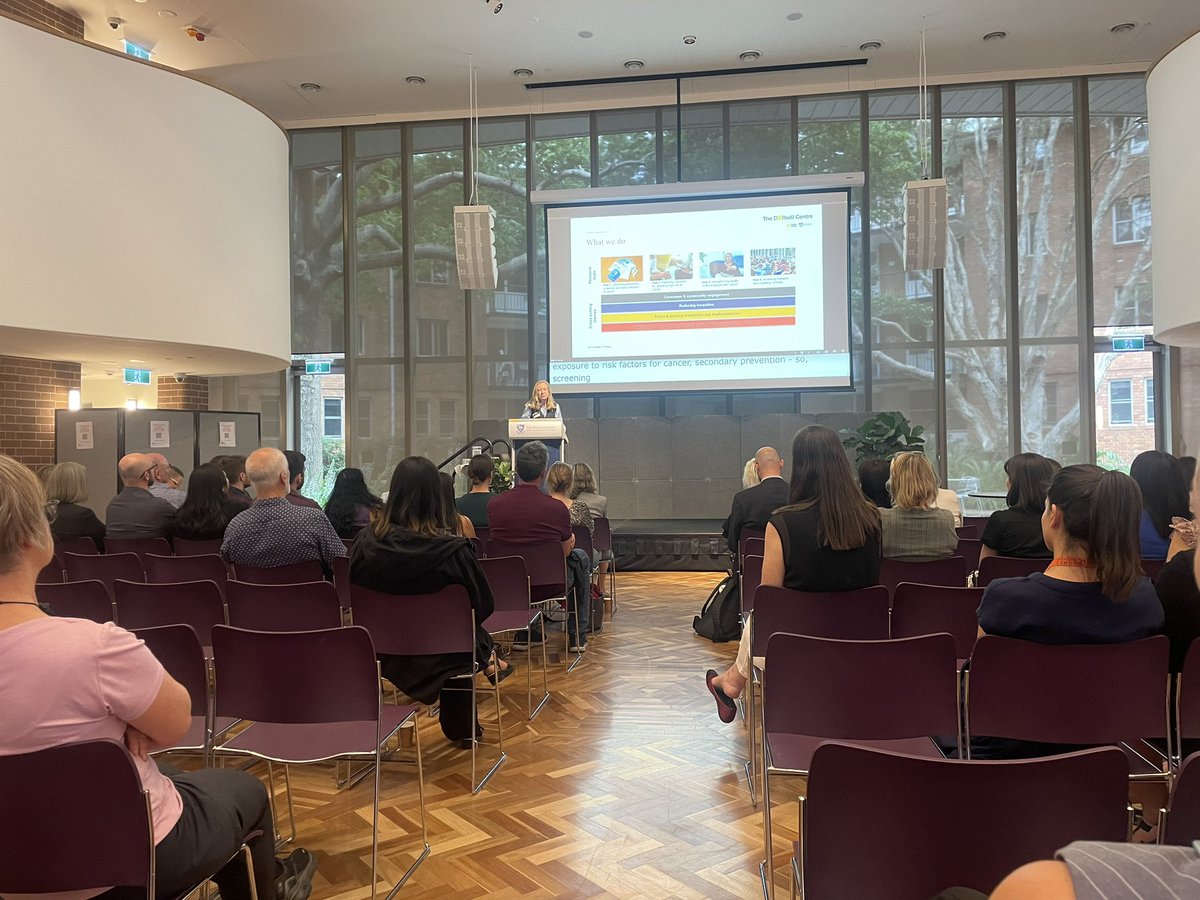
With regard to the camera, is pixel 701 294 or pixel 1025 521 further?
pixel 701 294

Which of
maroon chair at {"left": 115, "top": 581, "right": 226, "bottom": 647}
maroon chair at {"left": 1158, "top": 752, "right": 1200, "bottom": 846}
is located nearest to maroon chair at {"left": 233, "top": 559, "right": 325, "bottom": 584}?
maroon chair at {"left": 115, "top": 581, "right": 226, "bottom": 647}

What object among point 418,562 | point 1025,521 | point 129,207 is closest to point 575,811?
point 418,562

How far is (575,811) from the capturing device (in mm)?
2975

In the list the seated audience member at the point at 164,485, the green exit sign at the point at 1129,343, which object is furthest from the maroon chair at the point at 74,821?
the green exit sign at the point at 1129,343

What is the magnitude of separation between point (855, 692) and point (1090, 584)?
68cm

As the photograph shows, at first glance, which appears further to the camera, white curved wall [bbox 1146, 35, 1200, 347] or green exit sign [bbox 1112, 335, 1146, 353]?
green exit sign [bbox 1112, 335, 1146, 353]

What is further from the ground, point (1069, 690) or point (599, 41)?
point (599, 41)

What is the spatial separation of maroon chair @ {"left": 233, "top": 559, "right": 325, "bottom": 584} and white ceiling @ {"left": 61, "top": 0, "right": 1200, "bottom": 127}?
6.46 m

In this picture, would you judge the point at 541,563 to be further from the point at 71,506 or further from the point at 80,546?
the point at 71,506

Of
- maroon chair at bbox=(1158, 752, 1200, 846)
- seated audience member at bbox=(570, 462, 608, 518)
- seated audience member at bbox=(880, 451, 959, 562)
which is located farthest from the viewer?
seated audience member at bbox=(570, 462, 608, 518)

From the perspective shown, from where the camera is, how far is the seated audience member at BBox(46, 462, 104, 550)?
498cm

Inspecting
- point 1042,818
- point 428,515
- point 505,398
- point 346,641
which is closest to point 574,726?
point 428,515

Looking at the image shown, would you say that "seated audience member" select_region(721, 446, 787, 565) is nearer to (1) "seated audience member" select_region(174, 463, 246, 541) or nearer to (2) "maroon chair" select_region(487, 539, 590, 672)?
(2) "maroon chair" select_region(487, 539, 590, 672)

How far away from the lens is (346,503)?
5.03 m
